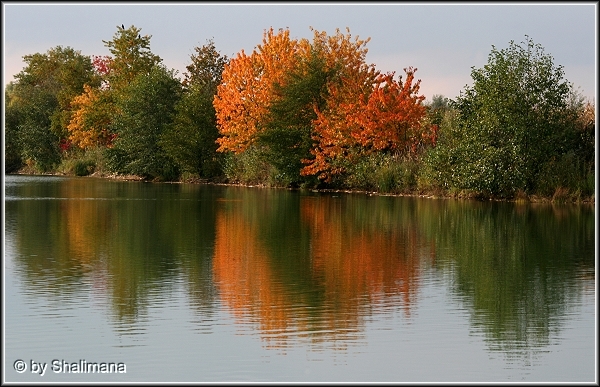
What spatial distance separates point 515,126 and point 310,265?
68.9ft

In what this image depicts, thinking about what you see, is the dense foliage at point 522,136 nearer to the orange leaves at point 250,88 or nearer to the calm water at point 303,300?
the calm water at point 303,300

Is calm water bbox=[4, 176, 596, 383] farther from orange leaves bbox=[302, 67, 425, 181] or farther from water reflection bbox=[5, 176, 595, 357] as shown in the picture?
orange leaves bbox=[302, 67, 425, 181]

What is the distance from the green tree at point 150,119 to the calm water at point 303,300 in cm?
3593

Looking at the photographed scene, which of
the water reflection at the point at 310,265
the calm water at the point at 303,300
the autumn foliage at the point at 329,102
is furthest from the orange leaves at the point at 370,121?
the calm water at the point at 303,300

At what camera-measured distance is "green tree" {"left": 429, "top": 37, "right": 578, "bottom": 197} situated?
36.3 m

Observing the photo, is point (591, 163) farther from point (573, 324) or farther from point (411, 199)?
point (573, 324)

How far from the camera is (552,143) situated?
3678 cm

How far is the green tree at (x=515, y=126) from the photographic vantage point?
3631 centimetres

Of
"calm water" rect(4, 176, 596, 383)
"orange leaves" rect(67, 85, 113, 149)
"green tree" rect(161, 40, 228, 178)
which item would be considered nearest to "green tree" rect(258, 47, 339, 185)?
"green tree" rect(161, 40, 228, 178)

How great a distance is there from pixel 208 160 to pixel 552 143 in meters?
27.4

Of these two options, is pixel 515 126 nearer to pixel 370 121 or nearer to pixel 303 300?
pixel 370 121

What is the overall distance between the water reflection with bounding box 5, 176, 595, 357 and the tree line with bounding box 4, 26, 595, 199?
214 inches

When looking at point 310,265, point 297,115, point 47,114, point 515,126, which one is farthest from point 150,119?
point 310,265

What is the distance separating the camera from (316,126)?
45875 millimetres
